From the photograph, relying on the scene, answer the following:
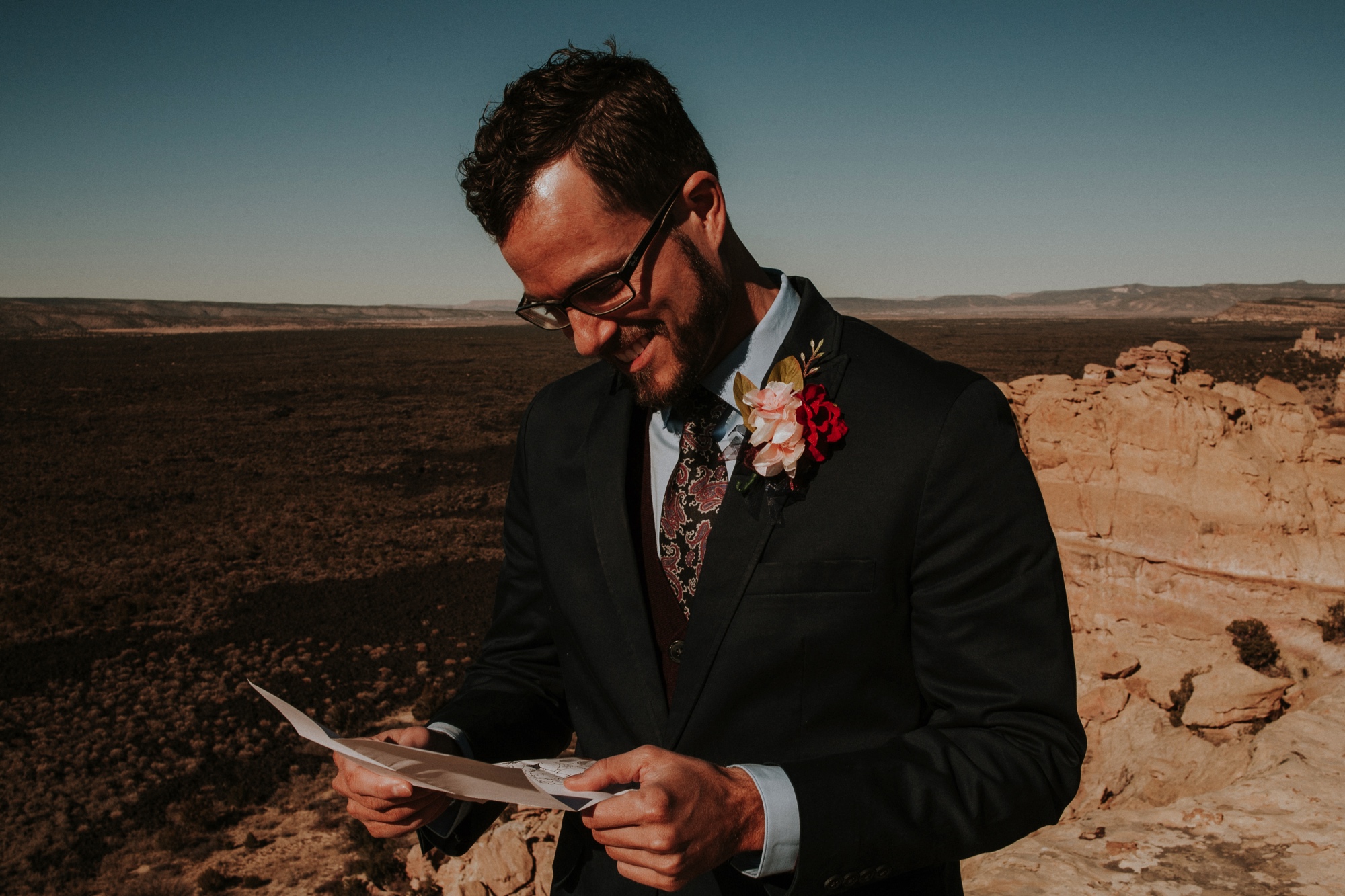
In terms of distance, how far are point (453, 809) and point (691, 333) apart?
110 centimetres

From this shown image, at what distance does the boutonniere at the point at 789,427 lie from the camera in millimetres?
1427

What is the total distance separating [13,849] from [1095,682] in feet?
34.5

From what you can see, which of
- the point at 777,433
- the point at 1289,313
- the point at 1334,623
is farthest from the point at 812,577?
the point at 1289,313

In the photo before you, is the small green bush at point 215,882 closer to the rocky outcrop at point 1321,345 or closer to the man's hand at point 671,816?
the man's hand at point 671,816

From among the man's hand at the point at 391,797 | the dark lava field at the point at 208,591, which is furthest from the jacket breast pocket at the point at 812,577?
the dark lava field at the point at 208,591

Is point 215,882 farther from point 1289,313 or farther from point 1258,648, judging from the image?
point 1289,313

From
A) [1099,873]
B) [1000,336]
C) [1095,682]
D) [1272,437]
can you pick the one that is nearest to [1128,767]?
[1095,682]

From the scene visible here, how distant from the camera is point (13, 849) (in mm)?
7520

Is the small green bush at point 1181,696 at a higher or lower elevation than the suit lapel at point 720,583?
lower

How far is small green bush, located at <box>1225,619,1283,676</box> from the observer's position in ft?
25.1

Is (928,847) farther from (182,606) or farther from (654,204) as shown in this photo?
(182,606)

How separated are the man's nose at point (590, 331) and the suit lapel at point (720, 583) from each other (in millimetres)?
374

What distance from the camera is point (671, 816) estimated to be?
1113 millimetres

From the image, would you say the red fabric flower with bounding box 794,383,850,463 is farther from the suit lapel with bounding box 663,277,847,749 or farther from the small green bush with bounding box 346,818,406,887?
the small green bush with bounding box 346,818,406,887
